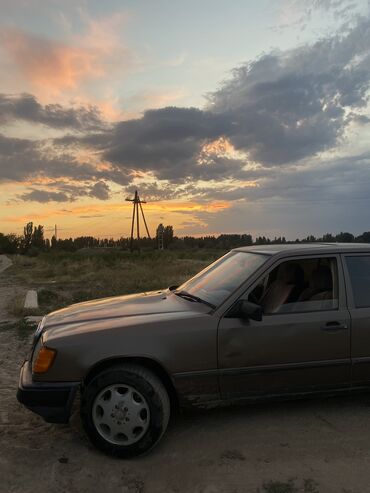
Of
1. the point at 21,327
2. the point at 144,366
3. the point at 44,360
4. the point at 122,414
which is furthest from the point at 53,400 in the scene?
the point at 21,327

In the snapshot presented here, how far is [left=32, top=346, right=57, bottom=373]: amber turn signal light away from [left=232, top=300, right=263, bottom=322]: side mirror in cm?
149

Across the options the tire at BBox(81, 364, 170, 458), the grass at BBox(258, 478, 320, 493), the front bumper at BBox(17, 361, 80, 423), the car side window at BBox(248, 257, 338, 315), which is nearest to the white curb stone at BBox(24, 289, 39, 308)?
the front bumper at BBox(17, 361, 80, 423)

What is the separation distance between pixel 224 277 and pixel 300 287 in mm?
721

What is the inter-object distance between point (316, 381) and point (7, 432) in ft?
8.79

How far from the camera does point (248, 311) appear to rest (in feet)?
12.4

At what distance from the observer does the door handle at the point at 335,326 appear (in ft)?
13.3

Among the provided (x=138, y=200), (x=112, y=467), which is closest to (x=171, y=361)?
(x=112, y=467)

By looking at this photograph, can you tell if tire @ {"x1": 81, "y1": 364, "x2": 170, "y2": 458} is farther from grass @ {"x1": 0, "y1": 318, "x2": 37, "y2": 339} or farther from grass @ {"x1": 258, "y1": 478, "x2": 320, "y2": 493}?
A: grass @ {"x1": 0, "y1": 318, "x2": 37, "y2": 339}

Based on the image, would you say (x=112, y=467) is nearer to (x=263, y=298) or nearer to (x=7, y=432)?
(x=7, y=432)

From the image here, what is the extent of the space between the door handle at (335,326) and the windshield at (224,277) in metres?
0.77

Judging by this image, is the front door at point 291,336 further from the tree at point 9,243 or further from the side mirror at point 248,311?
the tree at point 9,243

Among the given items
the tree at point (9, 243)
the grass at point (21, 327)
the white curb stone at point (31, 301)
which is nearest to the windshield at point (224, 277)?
the grass at point (21, 327)

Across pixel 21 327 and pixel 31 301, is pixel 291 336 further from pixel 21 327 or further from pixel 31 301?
pixel 31 301

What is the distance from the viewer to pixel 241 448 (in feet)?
12.2
